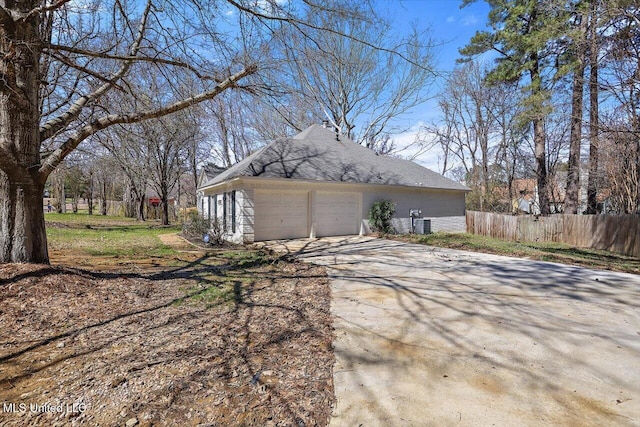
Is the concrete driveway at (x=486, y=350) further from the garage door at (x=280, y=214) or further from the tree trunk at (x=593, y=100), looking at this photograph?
the tree trunk at (x=593, y=100)

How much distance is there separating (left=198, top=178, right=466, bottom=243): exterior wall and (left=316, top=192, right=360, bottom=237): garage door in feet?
0.69

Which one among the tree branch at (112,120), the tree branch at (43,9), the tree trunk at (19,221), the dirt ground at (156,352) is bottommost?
the dirt ground at (156,352)

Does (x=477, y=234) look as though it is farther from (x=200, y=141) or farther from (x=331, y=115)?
(x=200, y=141)

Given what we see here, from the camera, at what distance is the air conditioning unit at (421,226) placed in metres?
13.7

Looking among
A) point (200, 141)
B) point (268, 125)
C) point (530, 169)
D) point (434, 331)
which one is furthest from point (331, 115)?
point (434, 331)

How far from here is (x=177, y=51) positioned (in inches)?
195

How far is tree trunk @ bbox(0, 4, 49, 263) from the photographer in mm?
4152

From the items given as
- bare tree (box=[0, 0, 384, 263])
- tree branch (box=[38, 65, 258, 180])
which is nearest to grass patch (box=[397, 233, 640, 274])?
bare tree (box=[0, 0, 384, 263])

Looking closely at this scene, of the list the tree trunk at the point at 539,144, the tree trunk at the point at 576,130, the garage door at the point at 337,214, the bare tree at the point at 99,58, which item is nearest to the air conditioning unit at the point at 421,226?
the garage door at the point at 337,214

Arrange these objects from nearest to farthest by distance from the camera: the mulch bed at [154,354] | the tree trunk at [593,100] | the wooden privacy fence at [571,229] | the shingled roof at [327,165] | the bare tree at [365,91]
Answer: the mulch bed at [154,354]
the tree trunk at [593,100]
the wooden privacy fence at [571,229]
the shingled roof at [327,165]
the bare tree at [365,91]

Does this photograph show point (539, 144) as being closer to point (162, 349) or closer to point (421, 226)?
point (421, 226)

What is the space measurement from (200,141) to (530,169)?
2266 cm

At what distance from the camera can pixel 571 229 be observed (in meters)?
12.6

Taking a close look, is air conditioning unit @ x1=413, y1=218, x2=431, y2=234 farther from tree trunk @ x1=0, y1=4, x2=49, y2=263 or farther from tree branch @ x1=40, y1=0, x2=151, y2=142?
tree trunk @ x1=0, y1=4, x2=49, y2=263
